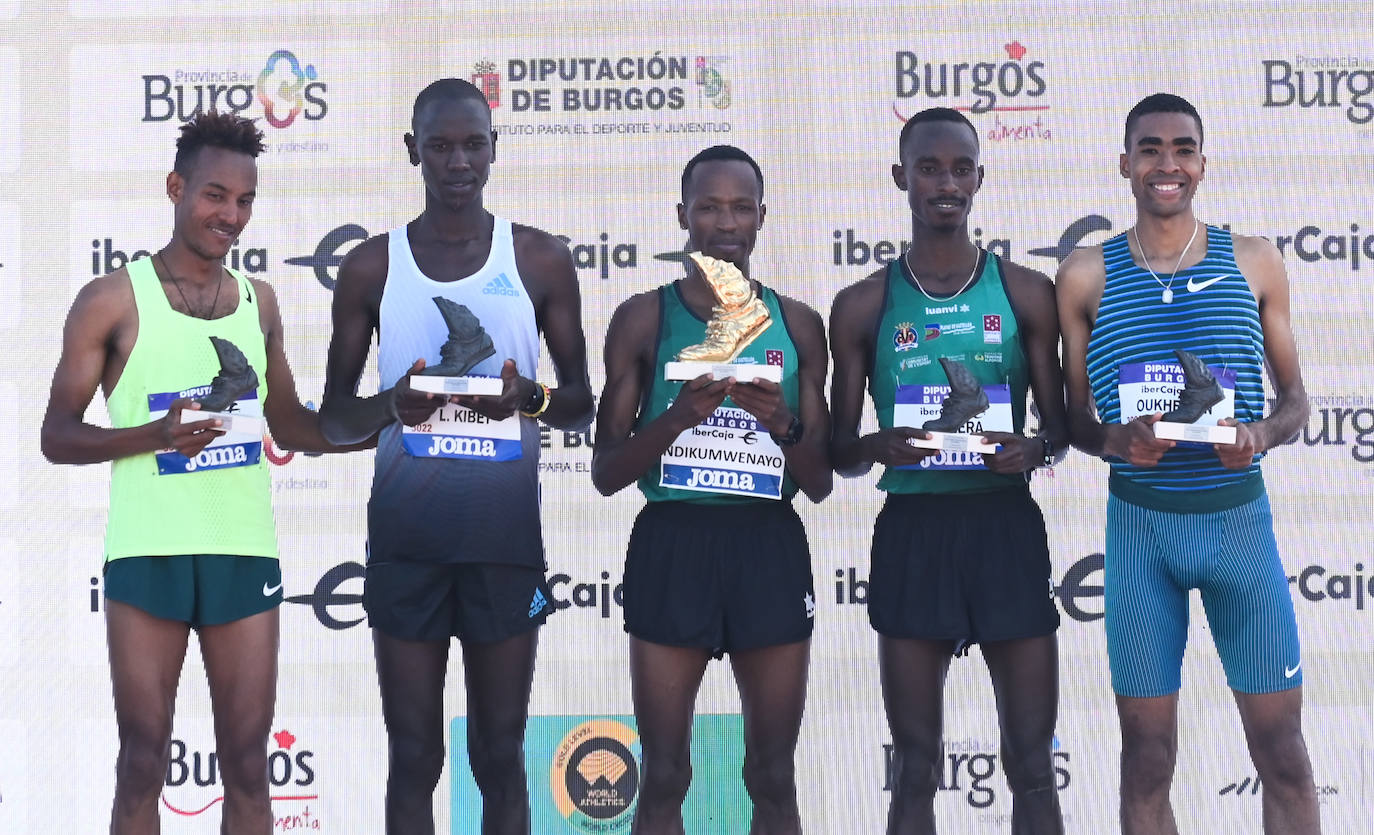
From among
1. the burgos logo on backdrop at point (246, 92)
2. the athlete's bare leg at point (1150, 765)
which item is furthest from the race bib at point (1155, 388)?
the burgos logo on backdrop at point (246, 92)

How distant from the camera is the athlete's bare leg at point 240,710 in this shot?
3.28 m

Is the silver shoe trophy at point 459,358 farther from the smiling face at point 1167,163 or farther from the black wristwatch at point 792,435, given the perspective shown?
the smiling face at point 1167,163

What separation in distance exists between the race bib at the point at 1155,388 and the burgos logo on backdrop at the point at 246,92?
9.75ft

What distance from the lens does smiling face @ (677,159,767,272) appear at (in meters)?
3.47

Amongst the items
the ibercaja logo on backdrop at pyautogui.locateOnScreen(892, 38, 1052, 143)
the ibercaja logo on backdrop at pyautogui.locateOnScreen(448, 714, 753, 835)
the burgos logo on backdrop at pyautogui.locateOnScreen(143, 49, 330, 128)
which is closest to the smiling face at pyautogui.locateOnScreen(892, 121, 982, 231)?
the ibercaja logo on backdrop at pyautogui.locateOnScreen(892, 38, 1052, 143)

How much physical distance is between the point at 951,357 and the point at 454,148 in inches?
51.7

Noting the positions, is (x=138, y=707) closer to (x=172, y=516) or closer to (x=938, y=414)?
(x=172, y=516)

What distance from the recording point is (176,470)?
3285 millimetres

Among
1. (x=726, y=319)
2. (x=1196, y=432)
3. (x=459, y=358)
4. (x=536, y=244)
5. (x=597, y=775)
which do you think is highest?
(x=536, y=244)

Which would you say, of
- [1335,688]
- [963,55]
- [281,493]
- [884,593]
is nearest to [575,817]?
[281,493]

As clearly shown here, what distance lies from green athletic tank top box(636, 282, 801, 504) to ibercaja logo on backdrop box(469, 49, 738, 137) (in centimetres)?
167

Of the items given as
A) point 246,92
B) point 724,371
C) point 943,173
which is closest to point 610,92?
point 246,92

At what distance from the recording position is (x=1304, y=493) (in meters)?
4.84

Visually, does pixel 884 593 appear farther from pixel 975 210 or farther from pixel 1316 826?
pixel 975 210
